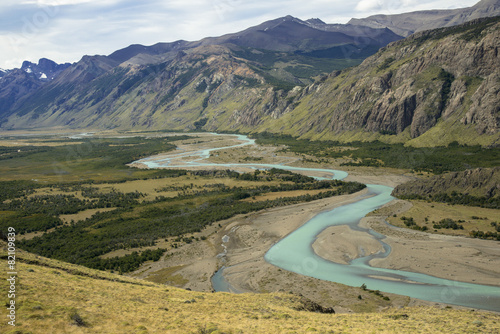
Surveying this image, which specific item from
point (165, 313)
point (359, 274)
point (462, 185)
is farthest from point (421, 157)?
point (165, 313)

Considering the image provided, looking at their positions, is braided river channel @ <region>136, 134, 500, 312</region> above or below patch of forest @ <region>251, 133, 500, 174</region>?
below

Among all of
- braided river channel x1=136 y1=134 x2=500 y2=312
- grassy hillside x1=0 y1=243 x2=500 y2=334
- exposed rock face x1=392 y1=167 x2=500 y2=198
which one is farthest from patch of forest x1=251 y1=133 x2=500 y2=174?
grassy hillside x1=0 y1=243 x2=500 y2=334

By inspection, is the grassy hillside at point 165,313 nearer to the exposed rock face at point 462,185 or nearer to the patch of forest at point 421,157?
the exposed rock face at point 462,185

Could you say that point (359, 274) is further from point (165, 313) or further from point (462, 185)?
point (462, 185)

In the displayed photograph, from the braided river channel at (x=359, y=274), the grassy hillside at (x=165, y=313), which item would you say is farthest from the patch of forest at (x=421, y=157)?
the grassy hillside at (x=165, y=313)

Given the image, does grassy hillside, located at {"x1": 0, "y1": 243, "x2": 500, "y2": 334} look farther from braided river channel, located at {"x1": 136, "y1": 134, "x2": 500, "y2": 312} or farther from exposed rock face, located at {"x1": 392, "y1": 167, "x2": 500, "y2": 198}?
exposed rock face, located at {"x1": 392, "y1": 167, "x2": 500, "y2": 198}

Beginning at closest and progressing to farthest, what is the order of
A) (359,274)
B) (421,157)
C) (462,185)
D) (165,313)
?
1. (165,313)
2. (359,274)
3. (462,185)
4. (421,157)

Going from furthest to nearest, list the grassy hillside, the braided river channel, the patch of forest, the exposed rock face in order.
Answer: the patch of forest → the exposed rock face → the braided river channel → the grassy hillside

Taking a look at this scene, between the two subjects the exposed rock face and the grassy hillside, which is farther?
the exposed rock face
